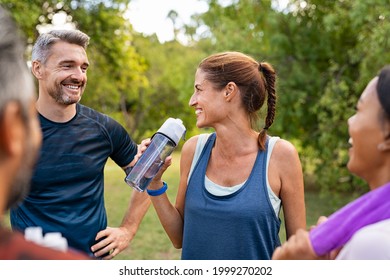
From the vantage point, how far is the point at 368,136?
1432 mm

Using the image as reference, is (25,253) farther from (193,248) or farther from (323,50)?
(323,50)

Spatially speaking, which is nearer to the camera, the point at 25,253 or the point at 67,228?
the point at 25,253

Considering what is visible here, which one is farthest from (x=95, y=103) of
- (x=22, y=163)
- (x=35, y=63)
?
(x=22, y=163)

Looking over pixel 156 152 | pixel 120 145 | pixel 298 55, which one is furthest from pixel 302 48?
pixel 156 152

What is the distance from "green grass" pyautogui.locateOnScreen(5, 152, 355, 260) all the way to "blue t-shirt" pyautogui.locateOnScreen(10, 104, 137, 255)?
14.9ft

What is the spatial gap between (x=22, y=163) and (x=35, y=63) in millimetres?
2163

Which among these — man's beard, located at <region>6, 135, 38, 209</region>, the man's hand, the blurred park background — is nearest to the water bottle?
the man's hand

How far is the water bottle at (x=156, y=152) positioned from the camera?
92.8 inches

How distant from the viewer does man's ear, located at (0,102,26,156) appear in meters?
0.83

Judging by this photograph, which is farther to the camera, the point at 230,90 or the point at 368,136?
the point at 230,90

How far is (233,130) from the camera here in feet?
8.47

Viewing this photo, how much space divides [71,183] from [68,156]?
0.14 m

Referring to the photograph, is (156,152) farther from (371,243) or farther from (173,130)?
(371,243)

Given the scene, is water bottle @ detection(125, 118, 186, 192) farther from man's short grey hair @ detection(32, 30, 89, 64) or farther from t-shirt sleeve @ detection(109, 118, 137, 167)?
man's short grey hair @ detection(32, 30, 89, 64)
